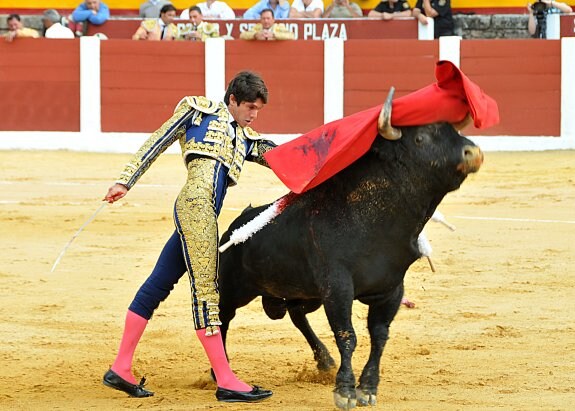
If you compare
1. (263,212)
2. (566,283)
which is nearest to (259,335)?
(263,212)

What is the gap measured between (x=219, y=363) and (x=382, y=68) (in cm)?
890

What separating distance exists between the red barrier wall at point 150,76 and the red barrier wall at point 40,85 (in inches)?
15.1

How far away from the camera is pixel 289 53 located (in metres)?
12.6

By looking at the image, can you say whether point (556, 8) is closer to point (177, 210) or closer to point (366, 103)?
point (366, 103)

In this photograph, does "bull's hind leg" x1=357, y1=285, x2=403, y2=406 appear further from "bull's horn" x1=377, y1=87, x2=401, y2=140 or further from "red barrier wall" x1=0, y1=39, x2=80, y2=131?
"red barrier wall" x1=0, y1=39, x2=80, y2=131

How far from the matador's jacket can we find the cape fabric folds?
0.25m

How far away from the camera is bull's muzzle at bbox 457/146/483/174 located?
3.53 m

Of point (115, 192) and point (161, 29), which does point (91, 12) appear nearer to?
point (161, 29)

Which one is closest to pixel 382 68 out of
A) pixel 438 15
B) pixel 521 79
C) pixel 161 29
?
pixel 438 15

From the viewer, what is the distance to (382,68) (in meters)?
12.5

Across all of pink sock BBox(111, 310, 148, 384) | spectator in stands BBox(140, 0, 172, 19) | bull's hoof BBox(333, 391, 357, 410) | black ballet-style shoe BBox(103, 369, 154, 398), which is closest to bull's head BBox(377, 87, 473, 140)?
bull's hoof BBox(333, 391, 357, 410)

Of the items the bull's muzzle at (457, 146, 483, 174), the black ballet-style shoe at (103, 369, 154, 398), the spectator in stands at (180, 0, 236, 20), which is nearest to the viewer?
the bull's muzzle at (457, 146, 483, 174)

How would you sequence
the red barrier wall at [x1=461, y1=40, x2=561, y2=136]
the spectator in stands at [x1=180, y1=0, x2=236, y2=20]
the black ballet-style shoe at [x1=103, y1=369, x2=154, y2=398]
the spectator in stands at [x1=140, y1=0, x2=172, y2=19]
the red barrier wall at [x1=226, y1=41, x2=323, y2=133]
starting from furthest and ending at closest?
the spectator in stands at [x1=140, y1=0, x2=172, y2=19] → the spectator in stands at [x1=180, y1=0, x2=236, y2=20] → the red barrier wall at [x1=226, y1=41, x2=323, y2=133] → the red barrier wall at [x1=461, y1=40, x2=561, y2=136] → the black ballet-style shoe at [x1=103, y1=369, x2=154, y2=398]

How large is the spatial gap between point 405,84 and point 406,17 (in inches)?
38.2
